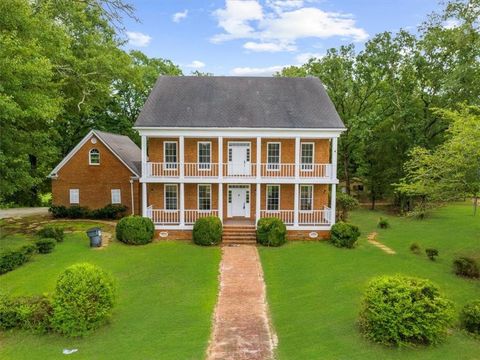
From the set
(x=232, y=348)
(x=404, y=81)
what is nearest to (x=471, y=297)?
(x=232, y=348)

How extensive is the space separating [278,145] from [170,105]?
7290 millimetres

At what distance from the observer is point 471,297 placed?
1191 centimetres

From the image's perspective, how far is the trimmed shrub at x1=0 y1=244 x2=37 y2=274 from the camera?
14.4 metres

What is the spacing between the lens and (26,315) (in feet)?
30.8

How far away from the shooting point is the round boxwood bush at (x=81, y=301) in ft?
30.2

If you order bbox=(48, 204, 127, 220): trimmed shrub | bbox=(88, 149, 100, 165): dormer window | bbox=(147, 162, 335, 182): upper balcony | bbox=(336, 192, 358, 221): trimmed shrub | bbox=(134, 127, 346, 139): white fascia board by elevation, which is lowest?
bbox=(48, 204, 127, 220): trimmed shrub

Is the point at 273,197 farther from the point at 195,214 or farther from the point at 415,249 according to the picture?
the point at 415,249

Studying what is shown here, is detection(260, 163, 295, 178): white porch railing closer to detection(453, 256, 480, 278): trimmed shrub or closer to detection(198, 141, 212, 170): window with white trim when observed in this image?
detection(198, 141, 212, 170): window with white trim

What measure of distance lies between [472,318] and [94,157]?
81.4 feet

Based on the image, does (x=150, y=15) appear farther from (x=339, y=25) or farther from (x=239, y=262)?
(x=339, y=25)

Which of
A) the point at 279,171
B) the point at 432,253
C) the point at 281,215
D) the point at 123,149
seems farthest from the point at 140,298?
the point at 123,149

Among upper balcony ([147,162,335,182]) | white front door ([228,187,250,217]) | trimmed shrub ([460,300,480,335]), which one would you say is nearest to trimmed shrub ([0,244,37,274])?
upper balcony ([147,162,335,182])

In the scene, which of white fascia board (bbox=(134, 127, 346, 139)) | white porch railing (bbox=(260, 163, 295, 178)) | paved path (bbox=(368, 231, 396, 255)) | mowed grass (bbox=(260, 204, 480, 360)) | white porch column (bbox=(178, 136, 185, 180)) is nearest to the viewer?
mowed grass (bbox=(260, 204, 480, 360))

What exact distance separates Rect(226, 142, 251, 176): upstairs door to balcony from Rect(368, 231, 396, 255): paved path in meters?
8.68
